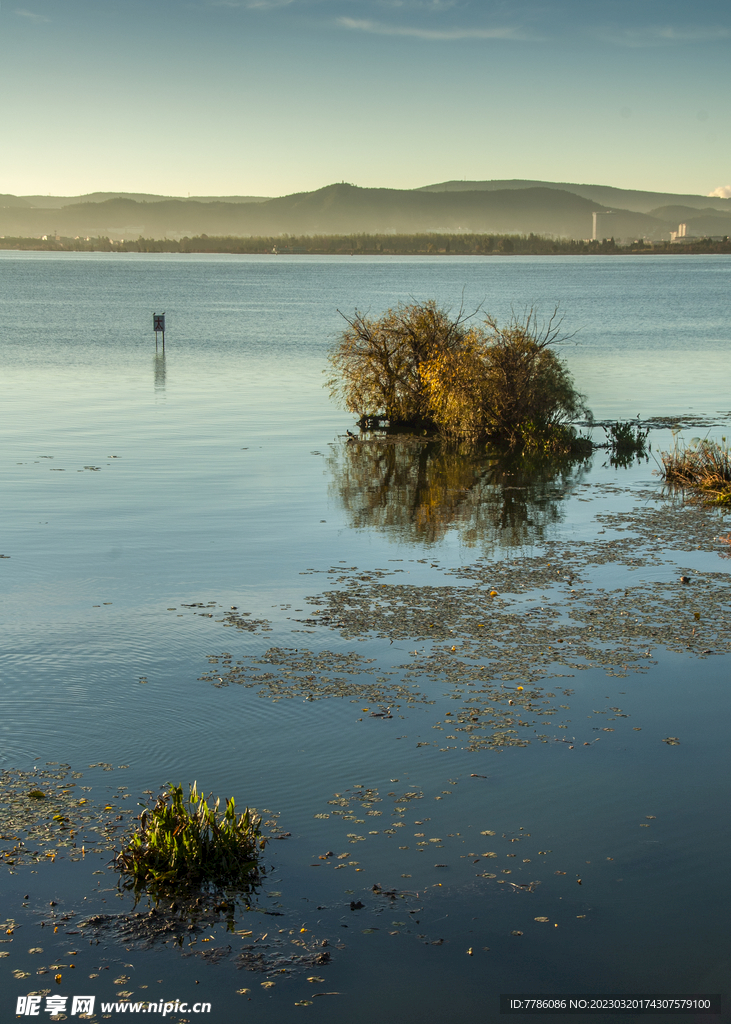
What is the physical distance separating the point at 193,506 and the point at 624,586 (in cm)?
913

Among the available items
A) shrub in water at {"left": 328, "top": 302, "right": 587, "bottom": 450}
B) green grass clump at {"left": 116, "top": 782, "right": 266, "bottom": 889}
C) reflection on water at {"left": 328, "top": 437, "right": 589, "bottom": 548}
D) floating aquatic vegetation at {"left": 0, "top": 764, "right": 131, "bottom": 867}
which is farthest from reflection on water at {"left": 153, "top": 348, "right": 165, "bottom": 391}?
green grass clump at {"left": 116, "top": 782, "right": 266, "bottom": 889}

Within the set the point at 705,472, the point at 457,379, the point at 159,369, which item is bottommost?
the point at 705,472

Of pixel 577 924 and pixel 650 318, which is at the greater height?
pixel 650 318

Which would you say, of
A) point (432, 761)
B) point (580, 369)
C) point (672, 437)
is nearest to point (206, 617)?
point (432, 761)

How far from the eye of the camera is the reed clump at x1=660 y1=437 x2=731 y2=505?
70.9 ft

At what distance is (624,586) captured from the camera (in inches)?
594

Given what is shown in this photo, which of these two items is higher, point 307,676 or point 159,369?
point 159,369

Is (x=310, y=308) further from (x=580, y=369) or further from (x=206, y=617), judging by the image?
(x=206, y=617)

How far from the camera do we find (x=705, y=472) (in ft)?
72.7

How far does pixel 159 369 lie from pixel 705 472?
33029 mm

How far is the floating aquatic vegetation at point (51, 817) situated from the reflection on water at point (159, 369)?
3412 cm

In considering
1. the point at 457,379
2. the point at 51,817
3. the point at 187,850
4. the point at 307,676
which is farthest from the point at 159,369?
the point at 187,850

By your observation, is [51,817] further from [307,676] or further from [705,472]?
[705,472]

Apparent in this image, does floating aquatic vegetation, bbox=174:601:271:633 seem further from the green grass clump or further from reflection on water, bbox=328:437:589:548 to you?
the green grass clump
